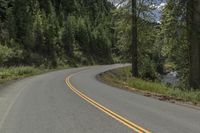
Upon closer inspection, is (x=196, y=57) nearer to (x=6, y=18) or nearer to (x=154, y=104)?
(x=154, y=104)

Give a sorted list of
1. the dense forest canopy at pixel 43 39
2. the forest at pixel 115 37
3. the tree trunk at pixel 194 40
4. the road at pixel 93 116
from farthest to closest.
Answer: the dense forest canopy at pixel 43 39 → the forest at pixel 115 37 → the tree trunk at pixel 194 40 → the road at pixel 93 116

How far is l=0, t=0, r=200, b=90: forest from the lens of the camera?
950 inches

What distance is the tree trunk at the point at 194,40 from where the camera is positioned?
73.0ft

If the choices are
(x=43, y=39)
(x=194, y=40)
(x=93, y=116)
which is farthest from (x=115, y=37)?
(x=93, y=116)

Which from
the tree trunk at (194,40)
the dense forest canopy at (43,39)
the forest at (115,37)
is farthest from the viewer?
the dense forest canopy at (43,39)

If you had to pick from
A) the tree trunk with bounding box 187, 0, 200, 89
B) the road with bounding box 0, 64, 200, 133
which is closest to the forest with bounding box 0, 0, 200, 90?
the tree trunk with bounding box 187, 0, 200, 89

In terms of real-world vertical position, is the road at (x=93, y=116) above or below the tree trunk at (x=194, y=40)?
below

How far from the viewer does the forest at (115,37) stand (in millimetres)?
24125

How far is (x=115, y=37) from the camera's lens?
269ft

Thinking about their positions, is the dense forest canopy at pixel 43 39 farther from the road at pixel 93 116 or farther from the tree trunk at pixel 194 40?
the road at pixel 93 116

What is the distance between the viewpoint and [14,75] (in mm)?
43188

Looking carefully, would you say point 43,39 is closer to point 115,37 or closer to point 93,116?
point 115,37

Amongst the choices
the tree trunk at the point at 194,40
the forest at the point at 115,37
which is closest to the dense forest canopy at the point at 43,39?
the forest at the point at 115,37

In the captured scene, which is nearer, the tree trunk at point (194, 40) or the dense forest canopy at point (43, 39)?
the tree trunk at point (194, 40)
